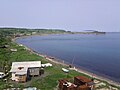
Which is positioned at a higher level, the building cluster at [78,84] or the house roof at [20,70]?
the house roof at [20,70]

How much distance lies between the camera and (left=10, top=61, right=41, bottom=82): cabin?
42.5 m

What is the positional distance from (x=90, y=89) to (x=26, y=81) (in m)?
13.2

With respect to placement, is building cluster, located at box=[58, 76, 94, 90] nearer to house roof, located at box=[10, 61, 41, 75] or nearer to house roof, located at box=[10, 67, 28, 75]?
house roof, located at box=[10, 67, 28, 75]

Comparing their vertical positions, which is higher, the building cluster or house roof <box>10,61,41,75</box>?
house roof <box>10,61,41,75</box>

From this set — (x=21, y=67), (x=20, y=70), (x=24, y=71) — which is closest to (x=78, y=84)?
(x=24, y=71)

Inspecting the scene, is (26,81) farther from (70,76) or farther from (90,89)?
(90,89)

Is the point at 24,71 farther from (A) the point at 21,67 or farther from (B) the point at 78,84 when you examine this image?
(B) the point at 78,84

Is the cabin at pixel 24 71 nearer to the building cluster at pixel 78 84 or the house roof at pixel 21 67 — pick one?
the house roof at pixel 21 67

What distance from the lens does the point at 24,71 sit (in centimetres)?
4378

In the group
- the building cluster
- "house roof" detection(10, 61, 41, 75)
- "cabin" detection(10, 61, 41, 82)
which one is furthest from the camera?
"house roof" detection(10, 61, 41, 75)

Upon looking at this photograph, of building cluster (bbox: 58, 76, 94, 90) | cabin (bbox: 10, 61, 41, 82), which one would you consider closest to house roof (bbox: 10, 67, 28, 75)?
cabin (bbox: 10, 61, 41, 82)

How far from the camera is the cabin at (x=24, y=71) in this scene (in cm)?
4253

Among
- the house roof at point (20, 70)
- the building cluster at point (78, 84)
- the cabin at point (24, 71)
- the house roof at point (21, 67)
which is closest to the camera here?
the building cluster at point (78, 84)

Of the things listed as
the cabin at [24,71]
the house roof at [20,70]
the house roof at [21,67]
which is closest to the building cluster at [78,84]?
the cabin at [24,71]
